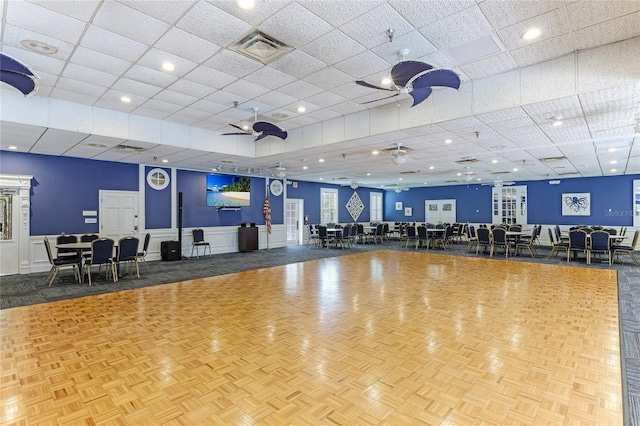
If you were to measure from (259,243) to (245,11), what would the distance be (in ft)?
32.1

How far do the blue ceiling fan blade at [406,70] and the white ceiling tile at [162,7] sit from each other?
6.34ft

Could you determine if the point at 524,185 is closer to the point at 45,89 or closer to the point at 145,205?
the point at 145,205

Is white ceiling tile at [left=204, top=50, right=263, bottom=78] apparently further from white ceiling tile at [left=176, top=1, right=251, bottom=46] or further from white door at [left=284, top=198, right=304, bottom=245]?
white door at [left=284, top=198, right=304, bottom=245]

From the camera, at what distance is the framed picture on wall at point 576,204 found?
12.7 metres

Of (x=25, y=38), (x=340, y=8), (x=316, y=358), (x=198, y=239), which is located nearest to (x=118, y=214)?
(x=198, y=239)

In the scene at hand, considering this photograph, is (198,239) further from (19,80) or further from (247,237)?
(19,80)

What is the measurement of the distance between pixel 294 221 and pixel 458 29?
11.2m

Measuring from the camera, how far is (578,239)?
28.9 feet

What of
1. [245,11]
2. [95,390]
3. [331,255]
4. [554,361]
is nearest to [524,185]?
[331,255]

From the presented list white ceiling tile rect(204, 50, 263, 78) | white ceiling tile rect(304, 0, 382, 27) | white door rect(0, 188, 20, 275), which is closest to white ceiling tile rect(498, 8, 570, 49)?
white ceiling tile rect(304, 0, 382, 27)

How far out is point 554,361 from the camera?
2.97 meters

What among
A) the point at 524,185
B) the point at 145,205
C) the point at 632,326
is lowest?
the point at 632,326

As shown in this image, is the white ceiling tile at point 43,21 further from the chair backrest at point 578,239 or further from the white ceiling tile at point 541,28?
the chair backrest at point 578,239

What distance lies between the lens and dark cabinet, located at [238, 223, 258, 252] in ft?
36.8
